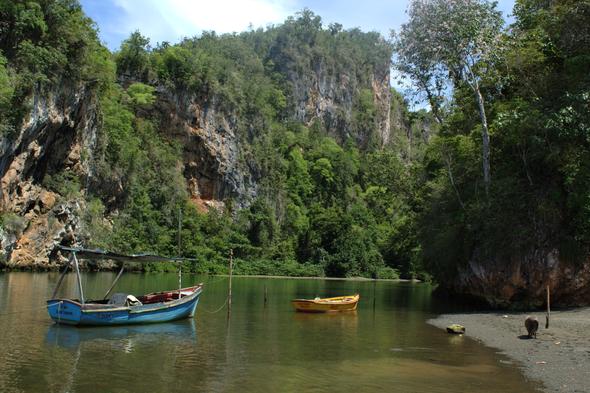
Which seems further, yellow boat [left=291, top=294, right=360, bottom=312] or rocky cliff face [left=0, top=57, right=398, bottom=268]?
rocky cliff face [left=0, top=57, right=398, bottom=268]

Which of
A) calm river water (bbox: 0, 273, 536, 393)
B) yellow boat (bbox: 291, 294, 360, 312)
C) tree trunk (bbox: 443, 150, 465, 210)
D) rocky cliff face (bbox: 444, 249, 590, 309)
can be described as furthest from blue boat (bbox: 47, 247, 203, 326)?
tree trunk (bbox: 443, 150, 465, 210)

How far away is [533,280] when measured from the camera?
28.9 metres

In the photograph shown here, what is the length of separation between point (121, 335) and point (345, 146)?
347ft

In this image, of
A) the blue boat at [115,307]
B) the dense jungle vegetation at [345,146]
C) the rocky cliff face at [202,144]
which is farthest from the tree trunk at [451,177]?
the rocky cliff face at [202,144]

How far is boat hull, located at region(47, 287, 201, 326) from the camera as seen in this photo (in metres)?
21.8

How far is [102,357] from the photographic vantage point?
16.8 meters

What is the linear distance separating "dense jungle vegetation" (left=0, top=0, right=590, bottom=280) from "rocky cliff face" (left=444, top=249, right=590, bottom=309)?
752 millimetres

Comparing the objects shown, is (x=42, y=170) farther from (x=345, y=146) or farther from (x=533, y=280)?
(x=345, y=146)

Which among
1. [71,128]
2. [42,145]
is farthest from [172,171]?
[42,145]

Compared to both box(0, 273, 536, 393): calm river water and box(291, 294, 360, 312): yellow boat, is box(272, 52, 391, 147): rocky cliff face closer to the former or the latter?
box(291, 294, 360, 312): yellow boat

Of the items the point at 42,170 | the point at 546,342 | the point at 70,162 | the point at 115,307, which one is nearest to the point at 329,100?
the point at 70,162

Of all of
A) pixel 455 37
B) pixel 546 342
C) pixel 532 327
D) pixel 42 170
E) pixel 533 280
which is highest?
pixel 455 37

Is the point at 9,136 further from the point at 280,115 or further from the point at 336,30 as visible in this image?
the point at 336,30

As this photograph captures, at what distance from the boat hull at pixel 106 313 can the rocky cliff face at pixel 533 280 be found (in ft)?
53.5
